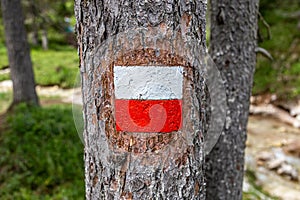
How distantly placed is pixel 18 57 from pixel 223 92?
4289 mm

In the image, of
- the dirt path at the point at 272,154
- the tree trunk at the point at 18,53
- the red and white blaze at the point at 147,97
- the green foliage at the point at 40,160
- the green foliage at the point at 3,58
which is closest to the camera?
the red and white blaze at the point at 147,97

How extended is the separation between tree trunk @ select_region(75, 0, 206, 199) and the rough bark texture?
135 centimetres

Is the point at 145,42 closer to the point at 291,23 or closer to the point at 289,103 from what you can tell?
the point at 289,103

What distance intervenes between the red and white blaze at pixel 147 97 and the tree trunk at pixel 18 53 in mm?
5111

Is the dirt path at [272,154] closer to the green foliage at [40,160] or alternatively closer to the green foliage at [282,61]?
the green foliage at [40,160]

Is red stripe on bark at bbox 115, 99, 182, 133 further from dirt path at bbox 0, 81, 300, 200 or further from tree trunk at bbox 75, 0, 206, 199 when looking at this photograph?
dirt path at bbox 0, 81, 300, 200

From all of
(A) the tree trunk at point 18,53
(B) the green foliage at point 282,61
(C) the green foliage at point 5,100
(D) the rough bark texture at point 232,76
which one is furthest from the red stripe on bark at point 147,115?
(B) the green foliage at point 282,61

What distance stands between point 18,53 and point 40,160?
2482mm

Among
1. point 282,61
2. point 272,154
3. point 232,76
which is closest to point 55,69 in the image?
point 282,61

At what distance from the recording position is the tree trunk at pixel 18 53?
5453 mm

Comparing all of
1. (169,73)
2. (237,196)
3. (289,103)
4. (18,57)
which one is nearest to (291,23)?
(289,103)

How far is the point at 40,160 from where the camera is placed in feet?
12.8

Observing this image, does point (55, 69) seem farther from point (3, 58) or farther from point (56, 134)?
point (56, 134)

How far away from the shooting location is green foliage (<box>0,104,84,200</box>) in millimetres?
3520
